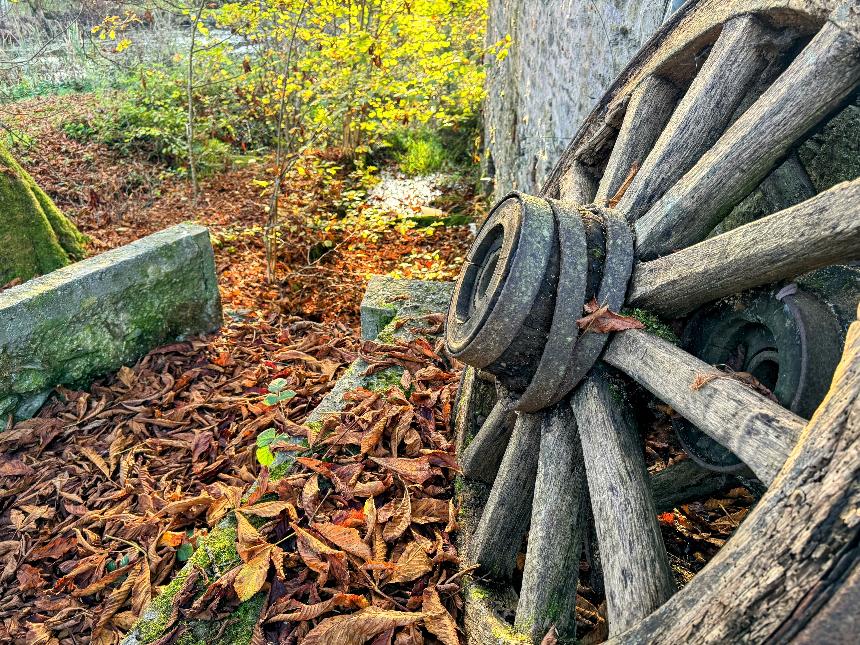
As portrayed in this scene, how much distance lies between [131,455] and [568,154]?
2407 millimetres

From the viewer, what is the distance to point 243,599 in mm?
1594

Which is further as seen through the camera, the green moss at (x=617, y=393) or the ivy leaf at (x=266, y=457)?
the ivy leaf at (x=266, y=457)

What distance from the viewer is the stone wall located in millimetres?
2336

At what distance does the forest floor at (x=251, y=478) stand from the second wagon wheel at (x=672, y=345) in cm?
24

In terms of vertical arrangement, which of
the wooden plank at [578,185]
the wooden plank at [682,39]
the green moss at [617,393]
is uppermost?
the wooden plank at [682,39]

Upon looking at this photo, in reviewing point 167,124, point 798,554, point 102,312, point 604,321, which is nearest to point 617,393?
point 604,321

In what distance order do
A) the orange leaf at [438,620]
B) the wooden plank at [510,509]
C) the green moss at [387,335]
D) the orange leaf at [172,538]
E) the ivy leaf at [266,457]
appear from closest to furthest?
the orange leaf at [438,620] < the wooden plank at [510,509] < the ivy leaf at [266,457] < the orange leaf at [172,538] < the green moss at [387,335]

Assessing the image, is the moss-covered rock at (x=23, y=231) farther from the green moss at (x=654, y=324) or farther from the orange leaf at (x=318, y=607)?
the green moss at (x=654, y=324)

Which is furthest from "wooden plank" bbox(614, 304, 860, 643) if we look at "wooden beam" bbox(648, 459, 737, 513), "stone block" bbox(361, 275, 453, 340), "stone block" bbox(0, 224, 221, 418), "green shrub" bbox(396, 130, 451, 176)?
"green shrub" bbox(396, 130, 451, 176)

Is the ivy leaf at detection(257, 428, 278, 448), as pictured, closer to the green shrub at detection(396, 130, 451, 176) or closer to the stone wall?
the stone wall

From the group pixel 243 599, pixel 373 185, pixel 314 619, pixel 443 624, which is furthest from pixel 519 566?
pixel 373 185

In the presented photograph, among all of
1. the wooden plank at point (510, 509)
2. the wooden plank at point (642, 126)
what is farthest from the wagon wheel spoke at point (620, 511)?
the wooden plank at point (642, 126)

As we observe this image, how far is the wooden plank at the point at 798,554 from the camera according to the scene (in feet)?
2.25

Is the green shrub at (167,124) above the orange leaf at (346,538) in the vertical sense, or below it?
below
